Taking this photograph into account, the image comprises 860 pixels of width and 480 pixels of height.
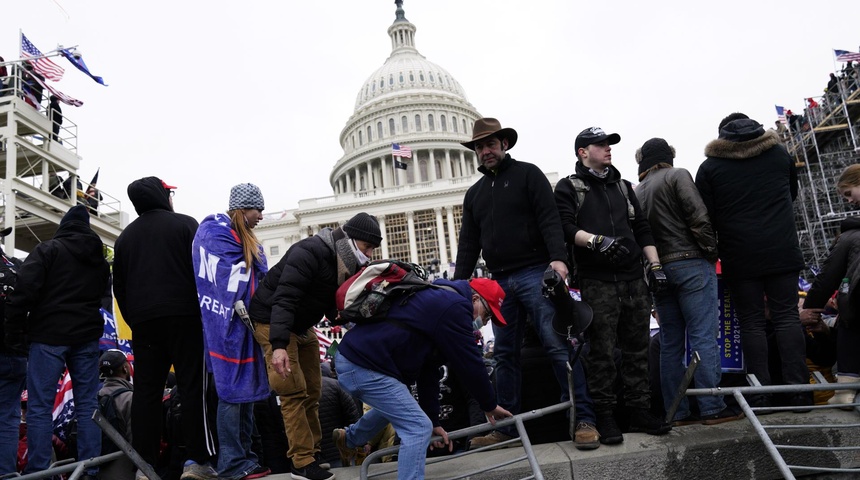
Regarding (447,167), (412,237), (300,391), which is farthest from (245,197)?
(447,167)

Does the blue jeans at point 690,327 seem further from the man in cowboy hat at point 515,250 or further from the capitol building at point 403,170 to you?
the capitol building at point 403,170

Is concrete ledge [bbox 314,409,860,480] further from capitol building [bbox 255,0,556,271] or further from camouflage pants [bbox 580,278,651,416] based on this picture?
capitol building [bbox 255,0,556,271]

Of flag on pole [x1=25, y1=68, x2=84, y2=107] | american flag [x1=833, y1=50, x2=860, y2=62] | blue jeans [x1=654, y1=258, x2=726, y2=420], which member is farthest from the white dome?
blue jeans [x1=654, y1=258, x2=726, y2=420]

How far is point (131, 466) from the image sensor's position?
412 cm

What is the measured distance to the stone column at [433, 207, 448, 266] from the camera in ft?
178

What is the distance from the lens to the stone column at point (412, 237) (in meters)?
55.4

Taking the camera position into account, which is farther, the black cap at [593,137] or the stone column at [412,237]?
the stone column at [412,237]

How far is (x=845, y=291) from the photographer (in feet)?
13.5

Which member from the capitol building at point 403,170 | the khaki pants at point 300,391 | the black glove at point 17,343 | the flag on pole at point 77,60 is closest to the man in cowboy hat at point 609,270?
the khaki pants at point 300,391

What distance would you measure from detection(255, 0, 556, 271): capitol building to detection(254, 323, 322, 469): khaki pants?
46578 mm

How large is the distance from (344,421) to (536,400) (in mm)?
1612

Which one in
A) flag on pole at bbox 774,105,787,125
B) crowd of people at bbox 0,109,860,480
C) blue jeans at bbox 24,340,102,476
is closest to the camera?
crowd of people at bbox 0,109,860,480

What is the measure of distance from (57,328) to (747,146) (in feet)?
17.2

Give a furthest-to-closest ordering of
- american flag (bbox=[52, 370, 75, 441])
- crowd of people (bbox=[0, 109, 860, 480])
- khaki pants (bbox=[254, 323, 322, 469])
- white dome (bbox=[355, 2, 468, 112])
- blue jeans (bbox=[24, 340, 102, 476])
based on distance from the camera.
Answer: white dome (bbox=[355, 2, 468, 112]) < american flag (bbox=[52, 370, 75, 441]) < blue jeans (bbox=[24, 340, 102, 476]) < crowd of people (bbox=[0, 109, 860, 480]) < khaki pants (bbox=[254, 323, 322, 469])
